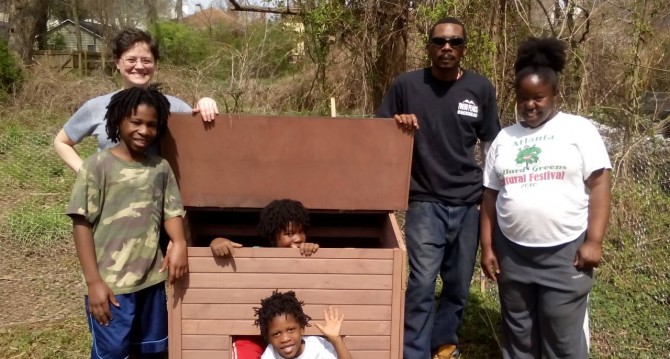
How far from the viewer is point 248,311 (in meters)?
2.30

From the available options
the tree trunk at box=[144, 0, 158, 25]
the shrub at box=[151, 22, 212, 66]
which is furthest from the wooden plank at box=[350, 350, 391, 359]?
the tree trunk at box=[144, 0, 158, 25]

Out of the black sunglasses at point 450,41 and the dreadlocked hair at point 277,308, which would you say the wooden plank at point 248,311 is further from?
the black sunglasses at point 450,41

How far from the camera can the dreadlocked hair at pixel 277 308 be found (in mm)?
2203

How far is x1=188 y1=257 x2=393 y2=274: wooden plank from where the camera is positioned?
2244mm

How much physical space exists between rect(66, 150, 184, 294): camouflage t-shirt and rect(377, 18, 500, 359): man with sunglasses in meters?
1.07

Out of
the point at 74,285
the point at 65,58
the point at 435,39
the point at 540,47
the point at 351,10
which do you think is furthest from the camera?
the point at 65,58

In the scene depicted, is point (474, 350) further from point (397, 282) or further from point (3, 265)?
point (3, 265)

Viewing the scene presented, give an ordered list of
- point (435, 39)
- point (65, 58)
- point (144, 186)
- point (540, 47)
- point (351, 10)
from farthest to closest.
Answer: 1. point (65, 58)
2. point (351, 10)
3. point (435, 39)
4. point (540, 47)
5. point (144, 186)

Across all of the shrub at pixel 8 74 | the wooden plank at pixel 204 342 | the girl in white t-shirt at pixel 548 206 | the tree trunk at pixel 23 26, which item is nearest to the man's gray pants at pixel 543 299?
the girl in white t-shirt at pixel 548 206

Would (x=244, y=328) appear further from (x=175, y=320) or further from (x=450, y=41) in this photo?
(x=450, y=41)

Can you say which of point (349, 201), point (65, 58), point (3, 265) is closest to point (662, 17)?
point (349, 201)

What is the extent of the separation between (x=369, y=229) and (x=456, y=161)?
52cm

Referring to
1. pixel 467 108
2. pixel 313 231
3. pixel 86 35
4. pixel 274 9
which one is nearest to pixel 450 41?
pixel 467 108

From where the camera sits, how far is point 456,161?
8.90 feet
